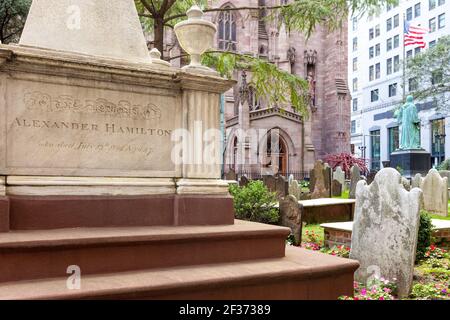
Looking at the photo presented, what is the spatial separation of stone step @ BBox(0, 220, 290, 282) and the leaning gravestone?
135 cm

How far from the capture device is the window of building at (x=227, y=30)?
37750 mm

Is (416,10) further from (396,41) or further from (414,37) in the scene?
(414,37)

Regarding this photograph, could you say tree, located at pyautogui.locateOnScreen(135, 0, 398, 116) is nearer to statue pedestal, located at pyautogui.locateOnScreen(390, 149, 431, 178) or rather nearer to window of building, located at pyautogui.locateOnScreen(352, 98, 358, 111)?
statue pedestal, located at pyautogui.locateOnScreen(390, 149, 431, 178)

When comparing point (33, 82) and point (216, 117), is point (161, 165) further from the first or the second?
point (33, 82)

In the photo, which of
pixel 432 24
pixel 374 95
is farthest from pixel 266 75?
pixel 374 95

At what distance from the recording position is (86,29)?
215 inches

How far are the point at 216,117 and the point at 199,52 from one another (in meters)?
0.88

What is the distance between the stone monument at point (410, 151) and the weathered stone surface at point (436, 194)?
938 cm

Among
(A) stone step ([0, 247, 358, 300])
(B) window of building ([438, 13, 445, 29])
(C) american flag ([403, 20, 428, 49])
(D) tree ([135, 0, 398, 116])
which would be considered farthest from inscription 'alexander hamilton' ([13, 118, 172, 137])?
(B) window of building ([438, 13, 445, 29])

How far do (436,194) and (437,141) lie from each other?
4225cm

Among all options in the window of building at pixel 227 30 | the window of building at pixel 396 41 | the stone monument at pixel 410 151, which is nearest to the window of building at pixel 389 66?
the window of building at pixel 396 41

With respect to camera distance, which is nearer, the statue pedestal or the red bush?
the statue pedestal

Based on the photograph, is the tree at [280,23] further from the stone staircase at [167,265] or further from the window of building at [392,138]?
the window of building at [392,138]

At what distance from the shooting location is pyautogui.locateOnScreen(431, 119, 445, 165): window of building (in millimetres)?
47469
